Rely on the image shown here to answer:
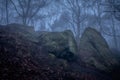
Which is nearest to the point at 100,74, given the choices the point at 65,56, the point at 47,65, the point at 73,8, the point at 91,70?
the point at 91,70

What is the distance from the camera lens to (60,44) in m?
13.8

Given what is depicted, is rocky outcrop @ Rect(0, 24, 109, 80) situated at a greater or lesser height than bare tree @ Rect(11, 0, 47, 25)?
lesser

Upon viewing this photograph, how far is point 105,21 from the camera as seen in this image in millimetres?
39875

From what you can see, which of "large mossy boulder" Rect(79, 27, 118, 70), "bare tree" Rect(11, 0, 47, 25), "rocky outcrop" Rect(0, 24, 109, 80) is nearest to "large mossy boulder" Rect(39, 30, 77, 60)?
"rocky outcrop" Rect(0, 24, 109, 80)

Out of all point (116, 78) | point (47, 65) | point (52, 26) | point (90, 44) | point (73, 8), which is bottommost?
point (116, 78)

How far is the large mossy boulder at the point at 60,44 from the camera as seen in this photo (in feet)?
42.5

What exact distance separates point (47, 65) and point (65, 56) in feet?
7.64

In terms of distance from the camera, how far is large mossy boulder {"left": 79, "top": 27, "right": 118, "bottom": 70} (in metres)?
13.4

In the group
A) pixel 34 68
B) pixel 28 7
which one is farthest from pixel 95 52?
pixel 28 7

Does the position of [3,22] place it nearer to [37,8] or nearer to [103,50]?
[37,8]

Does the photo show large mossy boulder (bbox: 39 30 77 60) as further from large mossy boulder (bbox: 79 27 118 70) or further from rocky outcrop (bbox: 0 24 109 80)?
large mossy boulder (bbox: 79 27 118 70)

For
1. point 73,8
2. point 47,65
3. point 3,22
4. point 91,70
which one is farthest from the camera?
point 3,22

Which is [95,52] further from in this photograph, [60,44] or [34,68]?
[34,68]

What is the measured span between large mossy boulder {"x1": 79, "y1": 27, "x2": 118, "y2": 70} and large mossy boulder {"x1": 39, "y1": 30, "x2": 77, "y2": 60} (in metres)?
1.68
